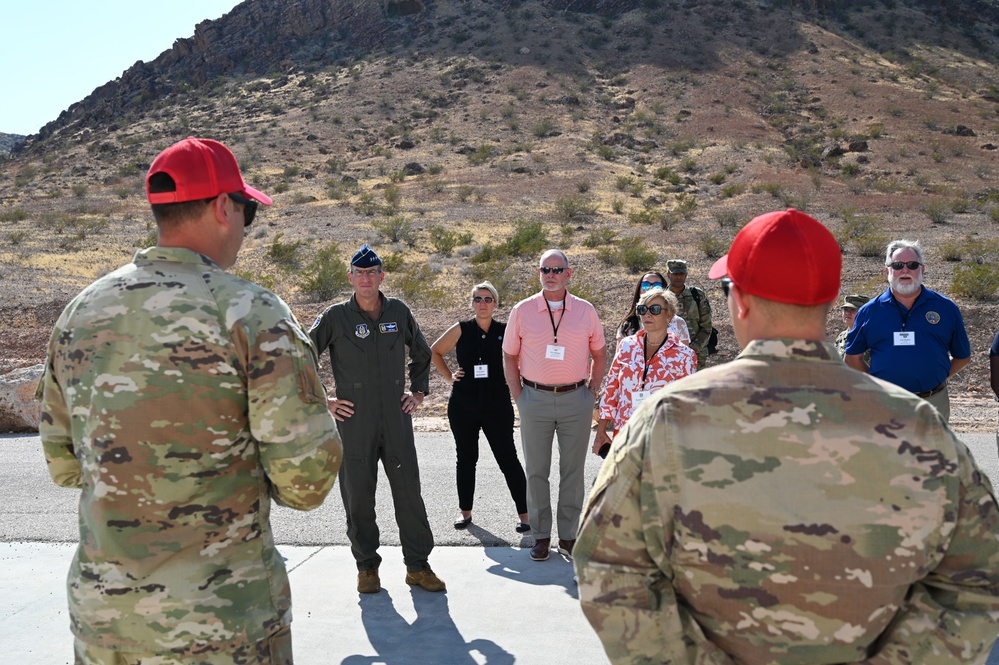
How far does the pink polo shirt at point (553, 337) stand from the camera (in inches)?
→ 226

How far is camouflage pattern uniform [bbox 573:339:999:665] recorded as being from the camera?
178 centimetres

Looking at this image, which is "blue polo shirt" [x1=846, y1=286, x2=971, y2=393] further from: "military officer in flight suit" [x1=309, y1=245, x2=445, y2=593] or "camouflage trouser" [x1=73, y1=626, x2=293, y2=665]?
"camouflage trouser" [x1=73, y1=626, x2=293, y2=665]

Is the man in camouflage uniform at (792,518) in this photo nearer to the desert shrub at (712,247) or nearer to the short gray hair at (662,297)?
the short gray hair at (662,297)

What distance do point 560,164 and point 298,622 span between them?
126 ft

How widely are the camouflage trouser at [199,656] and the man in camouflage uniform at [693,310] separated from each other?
21.5 ft

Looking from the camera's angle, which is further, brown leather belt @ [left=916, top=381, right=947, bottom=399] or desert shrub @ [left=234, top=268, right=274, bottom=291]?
desert shrub @ [left=234, top=268, right=274, bottom=291]

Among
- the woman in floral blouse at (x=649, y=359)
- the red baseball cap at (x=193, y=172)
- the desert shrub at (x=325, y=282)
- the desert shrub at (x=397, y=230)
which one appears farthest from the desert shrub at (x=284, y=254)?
the red baseball cap at (x=193, y=172)

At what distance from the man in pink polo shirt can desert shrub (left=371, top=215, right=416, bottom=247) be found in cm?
2091

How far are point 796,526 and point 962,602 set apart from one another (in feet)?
1.28

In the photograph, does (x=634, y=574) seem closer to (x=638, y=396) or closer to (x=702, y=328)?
(x=638, y=396)

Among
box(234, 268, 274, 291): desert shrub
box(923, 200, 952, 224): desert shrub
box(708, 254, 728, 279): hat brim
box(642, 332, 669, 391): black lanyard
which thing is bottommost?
box(234, 268, 274, 291): desert shrub

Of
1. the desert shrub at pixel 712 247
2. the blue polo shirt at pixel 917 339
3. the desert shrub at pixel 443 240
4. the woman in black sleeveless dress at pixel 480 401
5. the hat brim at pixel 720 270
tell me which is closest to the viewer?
the hat brim at pixel 720 270

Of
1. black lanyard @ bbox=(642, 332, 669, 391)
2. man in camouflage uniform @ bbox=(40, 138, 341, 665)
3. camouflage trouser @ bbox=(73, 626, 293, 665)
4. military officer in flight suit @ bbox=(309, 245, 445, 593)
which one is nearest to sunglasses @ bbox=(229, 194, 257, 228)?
man in camouflage uniform @ bbox=(40, 138, 341, 665)

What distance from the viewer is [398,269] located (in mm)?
22547
